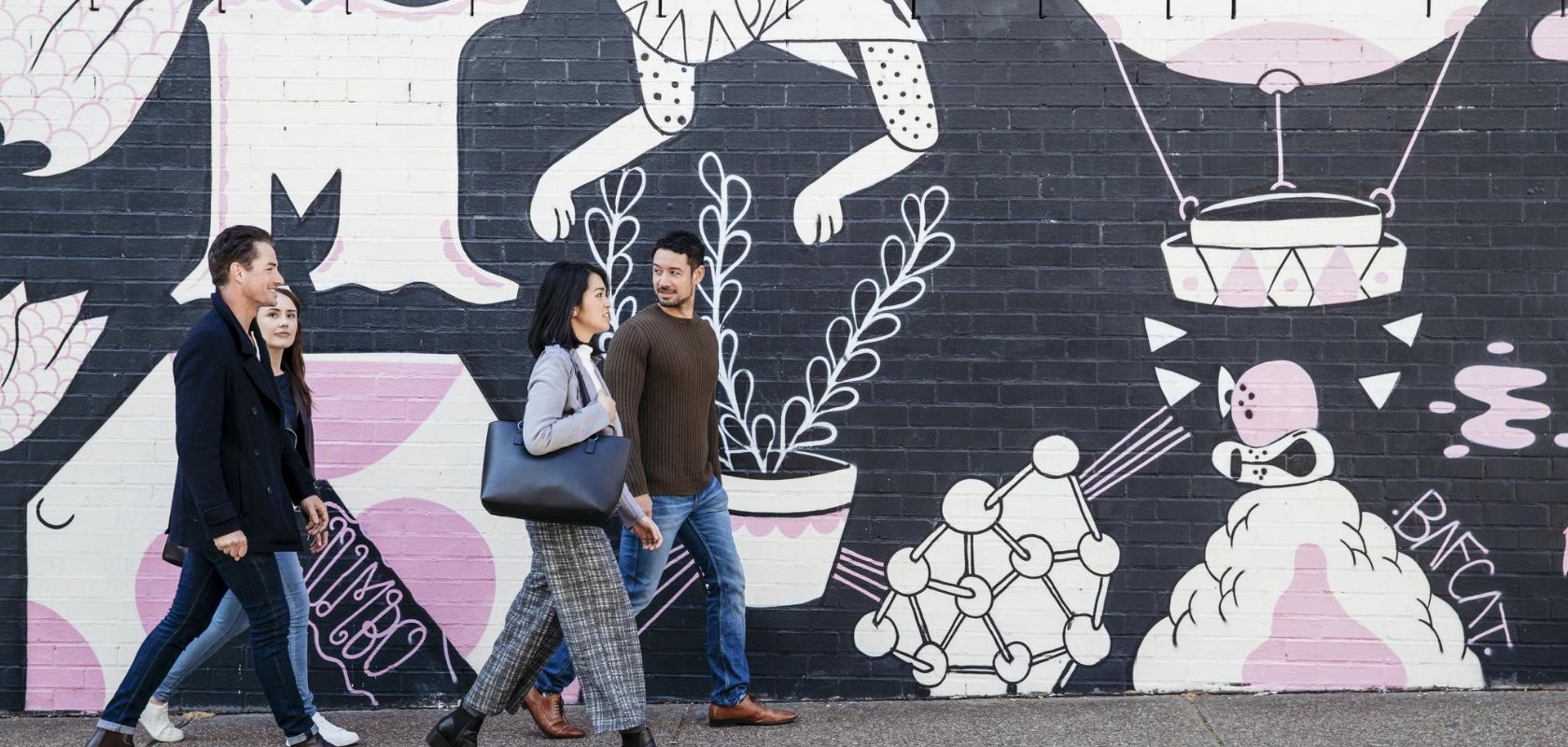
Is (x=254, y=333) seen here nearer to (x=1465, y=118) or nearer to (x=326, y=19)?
(x=326, y=19)

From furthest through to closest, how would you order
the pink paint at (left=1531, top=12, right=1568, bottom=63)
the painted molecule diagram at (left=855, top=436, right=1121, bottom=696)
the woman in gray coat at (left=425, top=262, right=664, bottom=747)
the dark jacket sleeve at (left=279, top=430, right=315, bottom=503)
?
the painted molecule diagram at (left=855, top=436, right=1121, bottom=696)
the pink paint at (left=1531, top=12, right=1568, bottom=63)
the dark jacket sleeve at (left=279, top=430, right=315, bottom=503)
the woman in gray coat at (left=425, top=262, right=664, bottom=747)

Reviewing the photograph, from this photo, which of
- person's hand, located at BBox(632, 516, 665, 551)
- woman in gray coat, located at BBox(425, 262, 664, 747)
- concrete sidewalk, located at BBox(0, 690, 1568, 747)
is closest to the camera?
woman in gray coat, located at BBox(425, 262, 664, 747)

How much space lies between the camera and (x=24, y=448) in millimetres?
5285

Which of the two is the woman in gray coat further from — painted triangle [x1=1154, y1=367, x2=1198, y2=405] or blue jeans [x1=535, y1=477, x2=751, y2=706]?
painted triangle [x1=1154, y1=367, x2=1198, y2=405]

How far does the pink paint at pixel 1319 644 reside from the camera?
520 centimetres

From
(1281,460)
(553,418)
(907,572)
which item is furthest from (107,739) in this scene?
(1281,460)

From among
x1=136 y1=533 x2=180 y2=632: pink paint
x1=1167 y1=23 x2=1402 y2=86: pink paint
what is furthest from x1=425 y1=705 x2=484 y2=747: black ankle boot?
x1=1167 y1=23 x2=1402 y2=86: pink paint

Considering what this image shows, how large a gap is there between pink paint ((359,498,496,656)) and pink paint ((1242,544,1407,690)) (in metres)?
3.00

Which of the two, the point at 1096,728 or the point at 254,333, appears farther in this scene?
the point at 1096,728

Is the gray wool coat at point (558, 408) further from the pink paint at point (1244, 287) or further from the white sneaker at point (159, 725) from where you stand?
the pink paint at point (1244, 287)

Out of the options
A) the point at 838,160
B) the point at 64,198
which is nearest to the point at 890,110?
the point at 838,160

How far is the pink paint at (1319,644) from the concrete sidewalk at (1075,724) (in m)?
0.08

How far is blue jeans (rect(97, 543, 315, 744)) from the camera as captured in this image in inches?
169

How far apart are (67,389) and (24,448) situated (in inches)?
11.3
